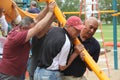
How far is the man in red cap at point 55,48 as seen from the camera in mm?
4465

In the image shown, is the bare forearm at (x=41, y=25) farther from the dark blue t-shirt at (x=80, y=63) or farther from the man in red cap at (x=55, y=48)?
the dark blue t-shirt at (x=80, y=63)

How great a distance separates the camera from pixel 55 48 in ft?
14.9

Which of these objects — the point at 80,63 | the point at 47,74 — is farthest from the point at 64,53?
the point at 80,63

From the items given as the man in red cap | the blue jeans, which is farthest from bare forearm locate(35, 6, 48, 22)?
the blue jeans

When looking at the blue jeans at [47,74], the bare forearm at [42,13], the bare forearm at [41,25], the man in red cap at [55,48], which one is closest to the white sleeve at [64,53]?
the man in red cap at [55,48]

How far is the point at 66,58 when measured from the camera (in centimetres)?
460

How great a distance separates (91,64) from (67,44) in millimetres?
370

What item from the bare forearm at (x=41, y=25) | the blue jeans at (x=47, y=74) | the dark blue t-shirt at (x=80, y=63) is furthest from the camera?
the dark blue t-shirt at (x=80, y=63)

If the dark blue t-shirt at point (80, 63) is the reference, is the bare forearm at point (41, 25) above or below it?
above

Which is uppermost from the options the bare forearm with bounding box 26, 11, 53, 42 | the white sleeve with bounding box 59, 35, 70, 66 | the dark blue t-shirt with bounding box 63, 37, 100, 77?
the bare forearm with bounding box 26, 11, 53, 42

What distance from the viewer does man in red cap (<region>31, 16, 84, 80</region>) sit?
4465 mm

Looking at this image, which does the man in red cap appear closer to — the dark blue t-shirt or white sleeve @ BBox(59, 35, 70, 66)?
white sleeve @ BBox(59, 35, 70, 66)

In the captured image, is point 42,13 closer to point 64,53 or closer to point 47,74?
point 64,53

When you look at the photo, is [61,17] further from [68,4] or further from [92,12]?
[68,4]
